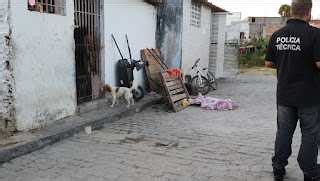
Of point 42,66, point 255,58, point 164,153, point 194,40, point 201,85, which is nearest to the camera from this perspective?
point 164,153

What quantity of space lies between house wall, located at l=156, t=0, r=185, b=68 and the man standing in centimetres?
754

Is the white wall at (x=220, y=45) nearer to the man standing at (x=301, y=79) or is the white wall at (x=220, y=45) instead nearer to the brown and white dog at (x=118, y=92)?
the brown and white dog at (x=118, y=92)

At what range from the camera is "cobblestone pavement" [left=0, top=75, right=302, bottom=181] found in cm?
473

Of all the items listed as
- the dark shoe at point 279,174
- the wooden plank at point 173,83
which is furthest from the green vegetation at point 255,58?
the dark shoe at point 279,174

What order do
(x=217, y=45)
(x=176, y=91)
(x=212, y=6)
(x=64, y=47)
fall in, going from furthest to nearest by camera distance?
(x=217, y=45) → (x=212, y=6) → (x=176, y=91) → (x=64, y=47)

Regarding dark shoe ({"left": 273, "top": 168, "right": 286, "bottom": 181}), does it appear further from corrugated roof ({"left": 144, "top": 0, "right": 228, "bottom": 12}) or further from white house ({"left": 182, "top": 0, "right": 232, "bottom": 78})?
white house ({"left": 182, "top": 0, "right": 232, "bottom": 78})

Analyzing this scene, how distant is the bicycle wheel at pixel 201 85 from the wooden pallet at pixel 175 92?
5.87ft

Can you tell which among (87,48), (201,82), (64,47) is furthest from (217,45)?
(64,47)

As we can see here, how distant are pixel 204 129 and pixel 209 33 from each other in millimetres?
9400

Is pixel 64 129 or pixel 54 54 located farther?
pixel 54 54

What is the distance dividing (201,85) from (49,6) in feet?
21.6

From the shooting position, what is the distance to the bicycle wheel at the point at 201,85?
1202 cm

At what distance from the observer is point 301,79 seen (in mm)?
4105

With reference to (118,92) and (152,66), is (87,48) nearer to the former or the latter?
(118,92)
